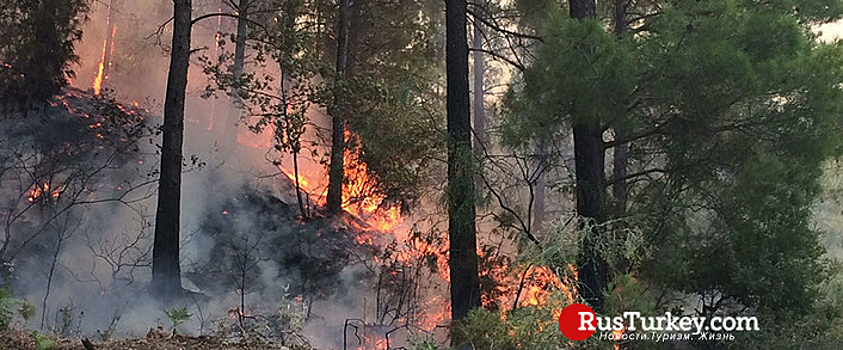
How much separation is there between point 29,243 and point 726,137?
8.61 metres

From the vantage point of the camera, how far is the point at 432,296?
954cm

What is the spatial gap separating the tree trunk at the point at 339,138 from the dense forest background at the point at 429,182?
0.05 metres

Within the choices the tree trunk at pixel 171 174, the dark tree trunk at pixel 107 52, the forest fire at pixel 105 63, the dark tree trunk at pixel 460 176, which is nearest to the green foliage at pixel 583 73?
the dark tree trunk at pixel 460 176

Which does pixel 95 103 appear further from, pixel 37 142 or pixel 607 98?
pixel 607 98

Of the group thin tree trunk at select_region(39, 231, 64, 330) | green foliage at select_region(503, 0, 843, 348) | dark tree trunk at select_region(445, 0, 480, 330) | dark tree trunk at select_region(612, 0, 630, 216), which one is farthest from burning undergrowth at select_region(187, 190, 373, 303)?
green foliage at select_region(503, 0, 843, 348)

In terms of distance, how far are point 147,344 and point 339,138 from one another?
772 cm

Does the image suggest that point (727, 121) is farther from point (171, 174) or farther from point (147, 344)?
point (171, 174)

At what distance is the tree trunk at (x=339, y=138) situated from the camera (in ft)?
32.5

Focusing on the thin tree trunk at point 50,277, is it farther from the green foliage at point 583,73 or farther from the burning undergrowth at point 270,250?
the green foliage at point 583,73

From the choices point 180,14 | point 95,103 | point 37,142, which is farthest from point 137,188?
point 180,14

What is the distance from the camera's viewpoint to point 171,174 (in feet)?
24.5

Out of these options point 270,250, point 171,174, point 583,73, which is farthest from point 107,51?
point 583,73

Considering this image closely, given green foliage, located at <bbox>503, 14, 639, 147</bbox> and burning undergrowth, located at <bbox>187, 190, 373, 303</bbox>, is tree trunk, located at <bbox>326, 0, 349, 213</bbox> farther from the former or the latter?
green foliage, located at <bbox>503, 14, 639, 147</bbox>

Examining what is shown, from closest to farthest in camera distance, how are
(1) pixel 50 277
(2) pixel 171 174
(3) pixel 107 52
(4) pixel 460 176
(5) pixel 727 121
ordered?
(5) pixel 727 121 → (4) pixel 460 176 → (2) pixel 171 174 → (1) pixel 50 277 → (3) pixel 107 52
